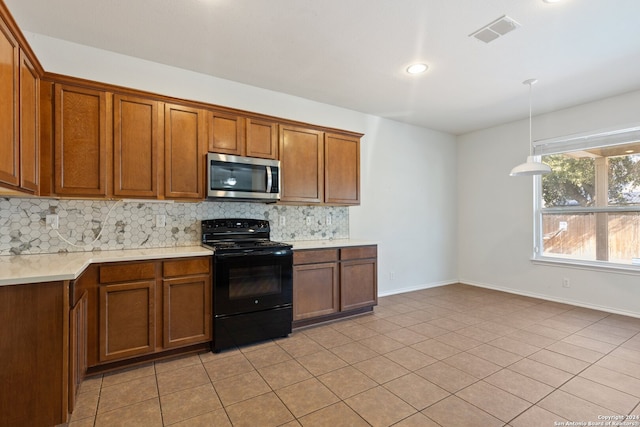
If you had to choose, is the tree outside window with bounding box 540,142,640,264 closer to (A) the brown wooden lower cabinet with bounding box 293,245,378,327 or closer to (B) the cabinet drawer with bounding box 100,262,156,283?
(A) the brown wooden lower cabinet with bounding box 293,245,378,327

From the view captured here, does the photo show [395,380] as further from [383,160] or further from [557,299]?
[557,299]

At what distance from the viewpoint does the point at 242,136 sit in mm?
3146

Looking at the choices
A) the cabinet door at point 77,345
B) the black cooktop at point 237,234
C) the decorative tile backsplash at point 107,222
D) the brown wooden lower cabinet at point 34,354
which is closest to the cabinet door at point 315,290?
the black cooktop at point 237,234

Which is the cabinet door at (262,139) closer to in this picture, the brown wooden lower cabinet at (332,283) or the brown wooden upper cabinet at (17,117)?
the brown wooden lower cabinet at (332,283)

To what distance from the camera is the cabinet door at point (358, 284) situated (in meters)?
3.60

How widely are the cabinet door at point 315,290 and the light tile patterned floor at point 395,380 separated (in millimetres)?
216

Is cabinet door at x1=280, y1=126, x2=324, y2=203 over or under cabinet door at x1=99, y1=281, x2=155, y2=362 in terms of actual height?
over

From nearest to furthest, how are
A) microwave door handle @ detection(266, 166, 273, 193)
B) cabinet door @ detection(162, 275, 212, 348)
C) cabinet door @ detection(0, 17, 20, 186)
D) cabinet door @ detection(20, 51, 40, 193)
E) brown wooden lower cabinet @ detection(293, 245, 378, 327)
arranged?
cabinet door @ detection(0, 17, 20, 186) → cabinet door @ detection(20, 51, 40, 193) → cabinet door @ detection(162, 275, 212, 348) → microwave door handle @ detection(266, 166, 273, 193) → brown wooden lower cabinet @ detection(293, 245, 378, 327)

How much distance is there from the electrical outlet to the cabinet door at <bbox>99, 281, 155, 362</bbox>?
791 mm

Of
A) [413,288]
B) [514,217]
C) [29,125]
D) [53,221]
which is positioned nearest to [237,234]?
[53,221]

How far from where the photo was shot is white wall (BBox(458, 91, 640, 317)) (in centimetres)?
388

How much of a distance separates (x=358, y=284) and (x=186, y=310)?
193 centimetres

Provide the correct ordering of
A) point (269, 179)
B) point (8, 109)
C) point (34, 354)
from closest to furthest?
point (34, 354)
point (8, 109)
point (269, 179)

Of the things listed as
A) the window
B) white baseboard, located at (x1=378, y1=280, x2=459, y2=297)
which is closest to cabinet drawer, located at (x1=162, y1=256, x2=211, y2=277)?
white baseboard, located at (x1=378, y1=280, x2=459, y2=297)
